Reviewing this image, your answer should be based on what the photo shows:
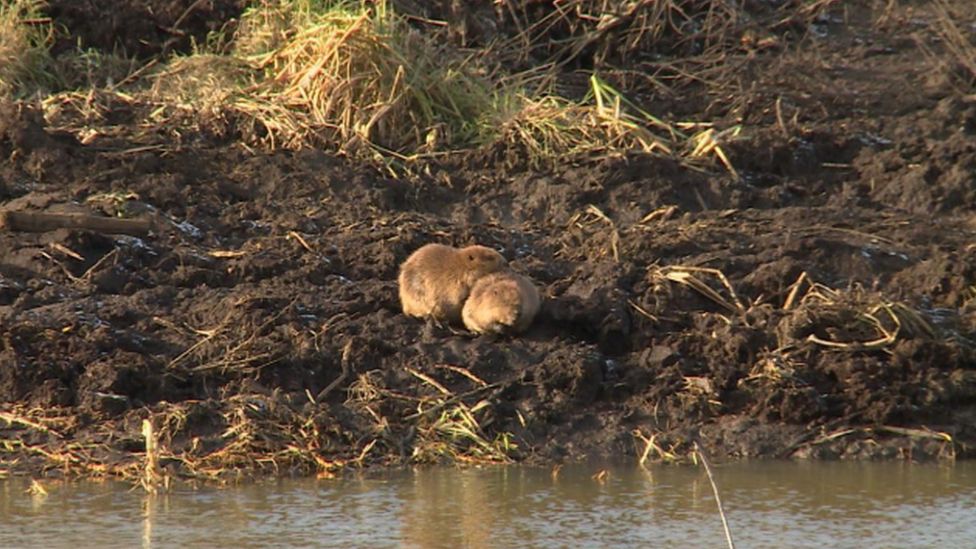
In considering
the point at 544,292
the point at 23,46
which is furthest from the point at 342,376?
the point at 23,46

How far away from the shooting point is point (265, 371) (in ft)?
25.0

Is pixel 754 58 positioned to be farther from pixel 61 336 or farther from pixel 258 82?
pixel 61 336

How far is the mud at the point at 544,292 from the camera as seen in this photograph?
293 inches

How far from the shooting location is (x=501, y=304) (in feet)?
25.6

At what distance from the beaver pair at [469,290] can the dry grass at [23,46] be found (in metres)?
3.57

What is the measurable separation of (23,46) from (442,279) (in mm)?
4098

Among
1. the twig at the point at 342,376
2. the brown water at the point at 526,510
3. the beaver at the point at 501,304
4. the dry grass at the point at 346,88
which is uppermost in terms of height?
the dry grass at the point at 346,88

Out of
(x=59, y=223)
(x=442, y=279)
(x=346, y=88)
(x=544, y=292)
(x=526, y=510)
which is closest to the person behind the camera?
(x=526, y=510)

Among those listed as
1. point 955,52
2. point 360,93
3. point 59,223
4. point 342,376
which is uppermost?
point 955,52

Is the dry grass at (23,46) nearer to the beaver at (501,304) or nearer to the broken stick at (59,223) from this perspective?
the broken stick at (59,223)

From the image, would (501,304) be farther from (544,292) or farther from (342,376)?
(342,376)

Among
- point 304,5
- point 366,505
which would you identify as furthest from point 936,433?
point 304,5

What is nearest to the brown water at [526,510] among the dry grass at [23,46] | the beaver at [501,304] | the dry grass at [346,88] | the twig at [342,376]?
the twig at [342,376]

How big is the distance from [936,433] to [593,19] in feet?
15.0
